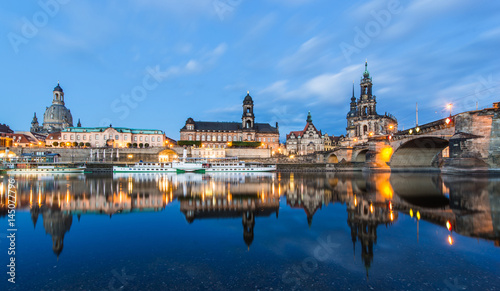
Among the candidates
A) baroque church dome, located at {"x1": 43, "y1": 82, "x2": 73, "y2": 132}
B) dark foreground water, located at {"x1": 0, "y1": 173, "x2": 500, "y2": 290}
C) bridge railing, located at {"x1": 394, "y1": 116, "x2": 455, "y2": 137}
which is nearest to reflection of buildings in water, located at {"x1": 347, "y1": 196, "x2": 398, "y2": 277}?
dark foreground water, located at {"x1": 0, "y1": 173, "x2": 500, "y2": 290}

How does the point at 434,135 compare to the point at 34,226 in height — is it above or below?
above

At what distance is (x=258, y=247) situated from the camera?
6953 mm

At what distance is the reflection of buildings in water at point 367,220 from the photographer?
6.73m

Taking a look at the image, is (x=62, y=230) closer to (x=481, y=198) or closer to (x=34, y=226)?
(x=34, y=226)

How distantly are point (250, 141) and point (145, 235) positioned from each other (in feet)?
244

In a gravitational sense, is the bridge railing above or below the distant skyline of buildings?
below

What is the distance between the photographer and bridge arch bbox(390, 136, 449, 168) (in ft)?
119

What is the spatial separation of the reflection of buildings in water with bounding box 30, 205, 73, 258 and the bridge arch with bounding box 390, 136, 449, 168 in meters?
38.8

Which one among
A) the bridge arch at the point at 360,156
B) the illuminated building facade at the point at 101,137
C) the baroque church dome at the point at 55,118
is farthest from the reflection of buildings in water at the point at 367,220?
the baroque church dome at the point at 55,118

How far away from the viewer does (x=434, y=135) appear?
102 ft

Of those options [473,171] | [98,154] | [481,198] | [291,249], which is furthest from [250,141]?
[291,249]

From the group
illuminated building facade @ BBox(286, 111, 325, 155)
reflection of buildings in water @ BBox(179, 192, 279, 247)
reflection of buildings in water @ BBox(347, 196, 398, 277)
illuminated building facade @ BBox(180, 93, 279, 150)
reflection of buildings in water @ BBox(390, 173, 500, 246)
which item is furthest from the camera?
illuminated building facade @ BBox(286, 111, 325, 155)

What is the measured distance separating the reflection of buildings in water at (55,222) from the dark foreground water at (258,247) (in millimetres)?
41

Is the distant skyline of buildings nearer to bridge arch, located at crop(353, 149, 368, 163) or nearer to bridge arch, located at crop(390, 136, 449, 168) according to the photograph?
bridge arch, located at crop(353, 149, 368, 163)
